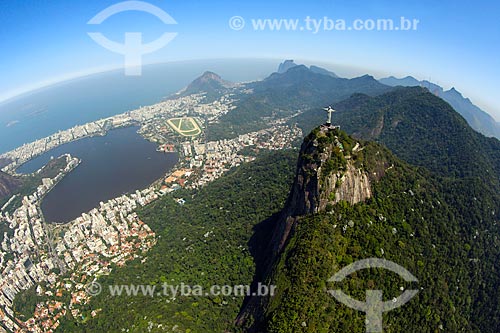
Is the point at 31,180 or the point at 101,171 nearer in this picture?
the point at 31,180

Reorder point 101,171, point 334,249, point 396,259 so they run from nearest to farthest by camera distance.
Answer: point 334,249 → point 396,259 → point 101,171

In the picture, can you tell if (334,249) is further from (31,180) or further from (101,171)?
(31,180)

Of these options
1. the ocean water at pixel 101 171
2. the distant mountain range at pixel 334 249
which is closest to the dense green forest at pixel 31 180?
the ocean water at pixel 101 171

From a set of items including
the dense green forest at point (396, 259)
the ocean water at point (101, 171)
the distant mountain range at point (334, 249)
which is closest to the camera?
the dense green forest at point (396, 259)

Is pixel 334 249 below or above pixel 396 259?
above

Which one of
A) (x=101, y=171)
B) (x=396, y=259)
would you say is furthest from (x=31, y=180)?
(x=396, y=259)

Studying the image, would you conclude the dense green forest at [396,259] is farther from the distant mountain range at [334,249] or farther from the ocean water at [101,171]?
the ocean water at [101,171]

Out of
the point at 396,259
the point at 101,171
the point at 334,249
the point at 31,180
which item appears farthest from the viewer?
the point at 101,171

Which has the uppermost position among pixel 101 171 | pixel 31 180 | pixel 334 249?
pixel 334 249

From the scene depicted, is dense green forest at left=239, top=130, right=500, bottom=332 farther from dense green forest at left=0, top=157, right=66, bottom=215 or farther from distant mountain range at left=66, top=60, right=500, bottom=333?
dense green forest at left=0, top=157, right=66, bottom=215

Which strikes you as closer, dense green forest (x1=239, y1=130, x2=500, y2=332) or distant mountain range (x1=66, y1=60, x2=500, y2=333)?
dense green forest (x1=239, y1=130, x2=500, y2=332)

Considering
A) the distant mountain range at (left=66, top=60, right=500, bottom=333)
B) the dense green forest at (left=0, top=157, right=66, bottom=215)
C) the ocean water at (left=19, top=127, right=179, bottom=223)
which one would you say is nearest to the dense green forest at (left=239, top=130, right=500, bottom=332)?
the distant mountain range at (left=66, top=60, right=500, bottom=333)

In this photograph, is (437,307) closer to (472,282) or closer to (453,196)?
(472,282)
